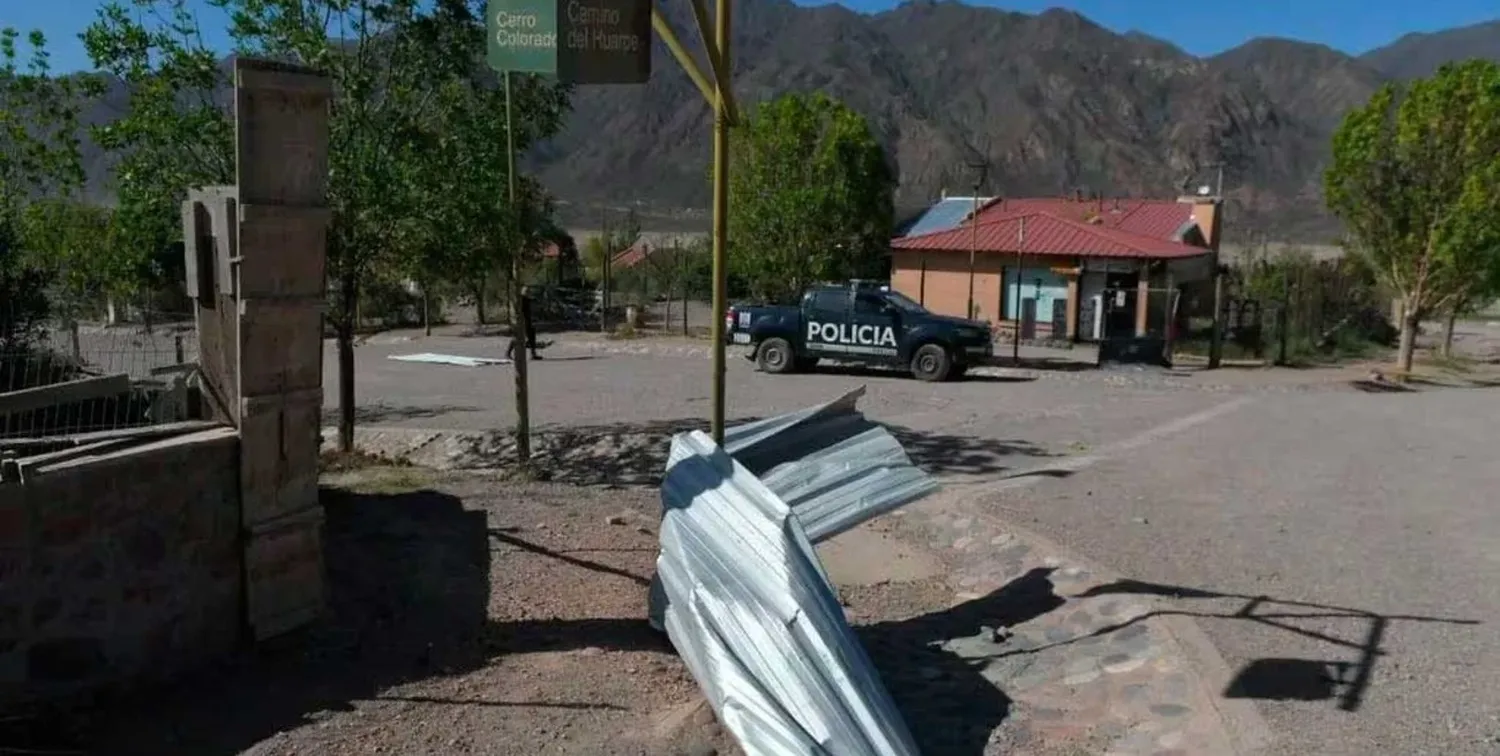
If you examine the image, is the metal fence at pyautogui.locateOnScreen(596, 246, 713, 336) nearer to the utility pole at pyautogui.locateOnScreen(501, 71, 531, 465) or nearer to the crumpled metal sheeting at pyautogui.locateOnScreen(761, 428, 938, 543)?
the utility pole at pyautogui.locateOnScreen(501, 71, 531, 465)

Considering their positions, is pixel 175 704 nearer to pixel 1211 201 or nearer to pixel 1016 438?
pixel 1016 438

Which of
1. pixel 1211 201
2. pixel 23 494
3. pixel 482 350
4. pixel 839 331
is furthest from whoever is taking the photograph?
pixel 1211 201

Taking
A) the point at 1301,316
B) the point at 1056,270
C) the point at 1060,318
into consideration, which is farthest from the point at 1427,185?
the point at 1060,318

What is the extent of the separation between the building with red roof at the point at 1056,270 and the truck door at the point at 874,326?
8.60 m

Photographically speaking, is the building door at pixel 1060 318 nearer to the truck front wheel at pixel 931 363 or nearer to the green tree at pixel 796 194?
the green tree at pixel 796 194

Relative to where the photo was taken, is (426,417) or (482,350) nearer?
(426,417)

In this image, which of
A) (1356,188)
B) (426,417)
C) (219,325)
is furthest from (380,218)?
(1356,188)

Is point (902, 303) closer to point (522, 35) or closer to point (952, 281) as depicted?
point (952, 281)

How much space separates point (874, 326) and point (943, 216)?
22.8 metres

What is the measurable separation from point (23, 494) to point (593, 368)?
740 inches

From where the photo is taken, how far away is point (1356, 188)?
2662cm

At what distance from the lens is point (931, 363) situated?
23266mm

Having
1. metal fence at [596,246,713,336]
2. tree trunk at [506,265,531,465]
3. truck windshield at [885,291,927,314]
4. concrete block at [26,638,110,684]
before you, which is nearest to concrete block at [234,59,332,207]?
concrete block at [26,638,110,684]

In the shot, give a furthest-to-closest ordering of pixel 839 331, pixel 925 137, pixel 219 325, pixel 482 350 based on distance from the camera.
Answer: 1. pixel 925 137
2. pixel 482 350
3. pixel 839 331
4. pixel 219 325
